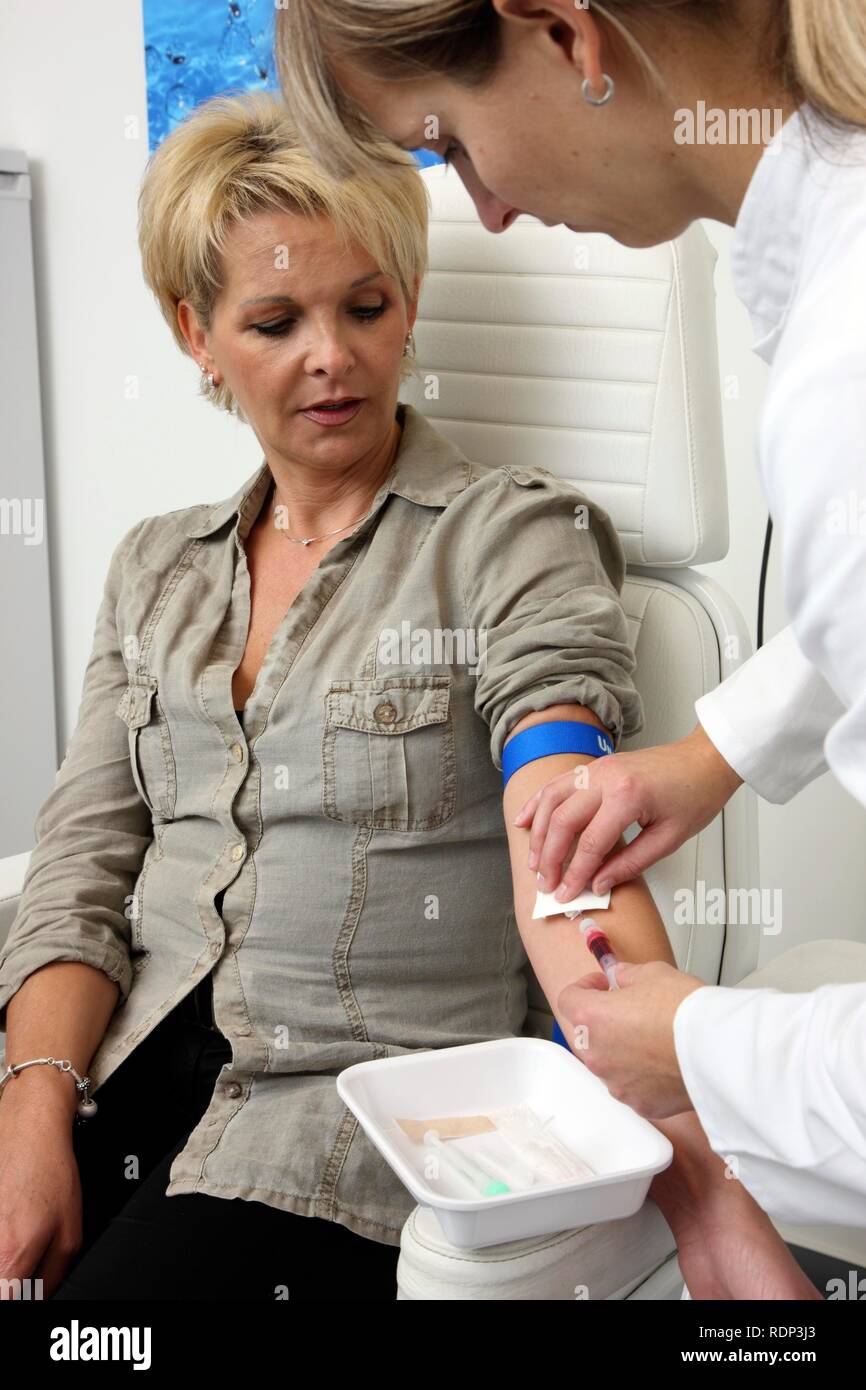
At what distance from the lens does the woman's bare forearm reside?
4.00ft

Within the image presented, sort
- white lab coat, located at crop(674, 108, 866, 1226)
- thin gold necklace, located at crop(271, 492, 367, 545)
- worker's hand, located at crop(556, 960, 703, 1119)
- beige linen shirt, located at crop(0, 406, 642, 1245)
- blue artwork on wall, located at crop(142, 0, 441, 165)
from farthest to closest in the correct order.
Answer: blue artwork on wall, located at crop(142, 0, 441, 165) → thin gold necklace, located at crop(271, 492, 367, 545) → beige linen shirt, located at crop(0, 406, 642, 1245) → worker's hand, located at crop(556, 960, 703, 1119) → white lab coat, located at crop(674, 108, 866, 1226)

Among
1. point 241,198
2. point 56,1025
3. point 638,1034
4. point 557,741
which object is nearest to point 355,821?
point 557,741

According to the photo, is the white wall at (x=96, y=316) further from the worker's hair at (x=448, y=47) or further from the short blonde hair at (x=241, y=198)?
the worker's hair at (x=448, y=47)

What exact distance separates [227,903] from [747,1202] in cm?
54

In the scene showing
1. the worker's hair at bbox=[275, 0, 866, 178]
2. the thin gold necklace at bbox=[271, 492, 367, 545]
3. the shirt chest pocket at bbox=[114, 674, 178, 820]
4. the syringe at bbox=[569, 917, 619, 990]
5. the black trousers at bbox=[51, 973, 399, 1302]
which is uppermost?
the worker's hair at bbox=[275, 0, 866, 178]

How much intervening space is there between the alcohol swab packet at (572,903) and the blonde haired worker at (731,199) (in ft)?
0.65

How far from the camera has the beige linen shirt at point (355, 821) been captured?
1136 millimetres

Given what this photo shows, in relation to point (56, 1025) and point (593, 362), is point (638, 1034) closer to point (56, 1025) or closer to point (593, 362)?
point (56, 1025)

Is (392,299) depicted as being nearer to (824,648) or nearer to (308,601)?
(308,601)

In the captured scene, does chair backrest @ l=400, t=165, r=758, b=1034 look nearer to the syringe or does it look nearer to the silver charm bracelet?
the syringe

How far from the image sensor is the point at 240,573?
1.40 metres

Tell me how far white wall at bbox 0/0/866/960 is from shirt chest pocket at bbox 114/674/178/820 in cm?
101

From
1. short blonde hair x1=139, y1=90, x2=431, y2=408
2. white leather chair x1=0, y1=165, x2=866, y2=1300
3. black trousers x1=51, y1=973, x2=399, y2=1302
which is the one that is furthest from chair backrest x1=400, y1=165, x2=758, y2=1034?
black trousers x1=51, y1=973, x2=399, y2=1302
